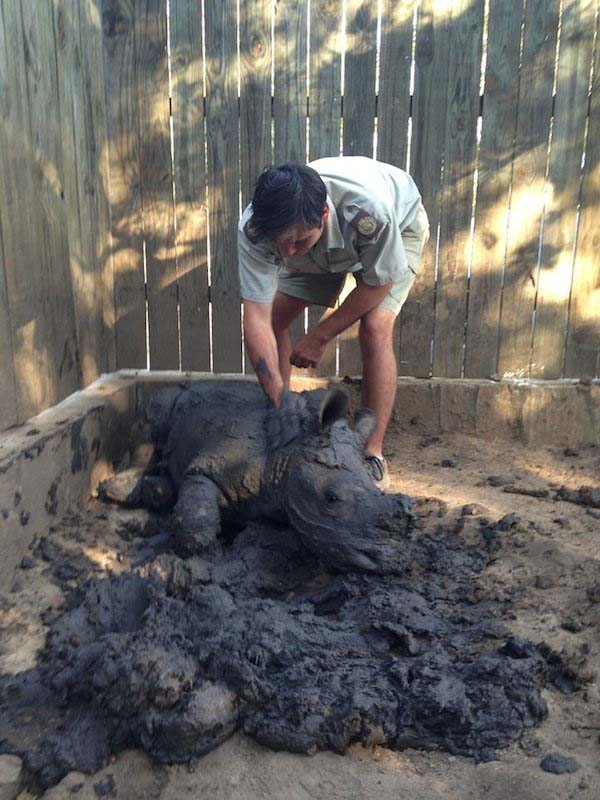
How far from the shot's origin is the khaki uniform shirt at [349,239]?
3.51 metres

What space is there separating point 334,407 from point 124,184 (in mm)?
2218

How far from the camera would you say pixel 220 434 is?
Answer: 3400mm

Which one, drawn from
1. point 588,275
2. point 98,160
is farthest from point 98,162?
point 588,275

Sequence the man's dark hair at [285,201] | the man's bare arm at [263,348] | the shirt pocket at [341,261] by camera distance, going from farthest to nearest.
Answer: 1. the shirt pocket at [341,261]
2. the man's bare arm at [263,348]
3. the man's dark hair at [285,201]

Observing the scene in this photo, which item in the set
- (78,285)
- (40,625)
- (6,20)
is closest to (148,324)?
(78,285)

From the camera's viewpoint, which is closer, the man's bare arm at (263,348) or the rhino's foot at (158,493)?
the man's bare arm at (263,348)

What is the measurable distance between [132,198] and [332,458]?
238 cm

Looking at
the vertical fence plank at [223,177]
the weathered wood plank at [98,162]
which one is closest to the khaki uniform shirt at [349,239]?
the vertical fence plank at [223,177]

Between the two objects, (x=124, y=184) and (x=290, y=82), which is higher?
(x=290, y=82)

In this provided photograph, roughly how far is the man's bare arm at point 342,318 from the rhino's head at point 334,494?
63cm

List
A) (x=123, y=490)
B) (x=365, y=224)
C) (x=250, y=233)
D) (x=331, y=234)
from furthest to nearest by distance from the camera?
1. (x=123, y=490)
2. (x=331, y=234)
3. (x=365, y=224)
4. (x=250, y=233)

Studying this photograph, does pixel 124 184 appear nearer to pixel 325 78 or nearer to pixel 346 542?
pixel 325 78

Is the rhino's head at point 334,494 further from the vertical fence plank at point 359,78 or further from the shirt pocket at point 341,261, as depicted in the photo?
the vertical fence plank at point 359,78

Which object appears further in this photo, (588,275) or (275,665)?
(588,275)
